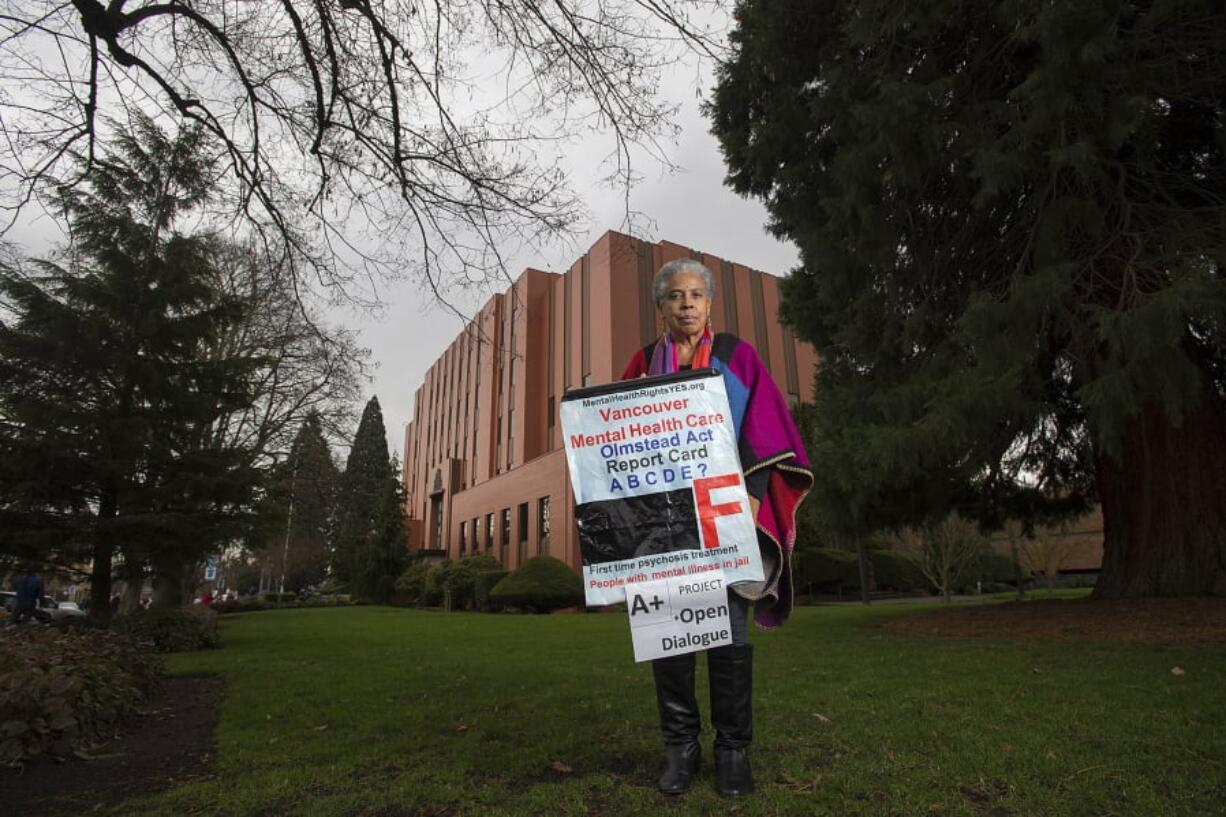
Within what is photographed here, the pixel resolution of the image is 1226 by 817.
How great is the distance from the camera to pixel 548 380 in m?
32.6

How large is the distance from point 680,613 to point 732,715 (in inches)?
20.3

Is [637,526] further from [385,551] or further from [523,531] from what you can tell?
[385,551]

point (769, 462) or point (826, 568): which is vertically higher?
point (769, 462)

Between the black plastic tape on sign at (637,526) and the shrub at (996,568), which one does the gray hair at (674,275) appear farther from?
the shrub at (996,568)

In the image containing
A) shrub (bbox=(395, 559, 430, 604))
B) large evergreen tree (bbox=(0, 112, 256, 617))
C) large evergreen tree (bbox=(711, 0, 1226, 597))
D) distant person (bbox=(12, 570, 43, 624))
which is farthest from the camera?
shrub (bbox=(395, 559, 430, 604))

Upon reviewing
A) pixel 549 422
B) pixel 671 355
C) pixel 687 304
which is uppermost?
pixel 549 422

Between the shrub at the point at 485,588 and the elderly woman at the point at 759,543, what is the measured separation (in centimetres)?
2320

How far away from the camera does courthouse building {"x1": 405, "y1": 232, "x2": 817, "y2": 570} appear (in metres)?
27.8

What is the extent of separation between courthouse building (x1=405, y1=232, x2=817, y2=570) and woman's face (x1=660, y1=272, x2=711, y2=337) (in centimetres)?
1921

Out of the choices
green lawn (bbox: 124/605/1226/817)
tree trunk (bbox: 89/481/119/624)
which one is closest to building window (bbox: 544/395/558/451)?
tree trunk (bbox: 89/481/119/624)

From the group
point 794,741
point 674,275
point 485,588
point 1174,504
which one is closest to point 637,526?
point 674,275

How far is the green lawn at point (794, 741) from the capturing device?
99.3 inches

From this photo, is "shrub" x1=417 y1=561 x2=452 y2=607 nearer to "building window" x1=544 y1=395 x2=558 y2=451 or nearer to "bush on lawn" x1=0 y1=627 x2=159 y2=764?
"building window" x1=544 y1=395 x2=558 y2=451

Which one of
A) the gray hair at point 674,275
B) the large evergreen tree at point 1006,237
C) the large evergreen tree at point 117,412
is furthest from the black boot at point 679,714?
the large evergreen tree at point 117,412
